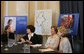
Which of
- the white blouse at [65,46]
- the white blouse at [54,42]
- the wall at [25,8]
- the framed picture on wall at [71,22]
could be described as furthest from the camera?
the wall at [25,8]

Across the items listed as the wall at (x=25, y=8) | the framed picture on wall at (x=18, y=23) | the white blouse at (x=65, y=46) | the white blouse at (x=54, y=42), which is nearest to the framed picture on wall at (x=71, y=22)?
the white blouse at (x=54, y=42)

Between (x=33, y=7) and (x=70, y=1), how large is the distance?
A: 189 cm

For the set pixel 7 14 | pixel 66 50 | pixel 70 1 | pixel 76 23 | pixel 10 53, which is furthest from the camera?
pixel 7 14

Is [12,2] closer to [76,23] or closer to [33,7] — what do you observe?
[33,7]

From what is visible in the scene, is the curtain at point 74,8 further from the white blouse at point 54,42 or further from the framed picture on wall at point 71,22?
the white blouse at point 54,42

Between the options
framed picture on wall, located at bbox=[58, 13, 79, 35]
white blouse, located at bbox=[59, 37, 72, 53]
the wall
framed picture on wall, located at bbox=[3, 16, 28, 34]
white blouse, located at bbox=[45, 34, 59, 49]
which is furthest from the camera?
the wall

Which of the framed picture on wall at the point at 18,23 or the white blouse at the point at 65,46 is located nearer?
the white blouse at the point at 65,46

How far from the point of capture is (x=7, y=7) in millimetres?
5781

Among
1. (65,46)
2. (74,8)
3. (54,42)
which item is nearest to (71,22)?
(74,8)

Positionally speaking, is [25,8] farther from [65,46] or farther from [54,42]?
[65,46]

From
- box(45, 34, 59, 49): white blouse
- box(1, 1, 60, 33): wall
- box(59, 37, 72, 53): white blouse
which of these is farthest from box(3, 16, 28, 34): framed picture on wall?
box(59, 37, 72, 53): white blouse

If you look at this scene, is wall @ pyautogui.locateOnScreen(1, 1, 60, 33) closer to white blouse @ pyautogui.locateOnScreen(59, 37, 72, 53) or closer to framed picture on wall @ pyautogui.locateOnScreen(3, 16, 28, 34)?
framed picture on wall @ pyautogui.locateOnScreen(3, 16, 28, 34)

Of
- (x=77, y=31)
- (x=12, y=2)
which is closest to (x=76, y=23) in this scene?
(x=77, y=31)

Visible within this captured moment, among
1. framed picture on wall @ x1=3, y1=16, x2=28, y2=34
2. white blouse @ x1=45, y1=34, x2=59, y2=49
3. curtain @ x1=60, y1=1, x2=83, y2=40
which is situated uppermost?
curtain @ x1=60, y1=1, x2=83, y2=40
